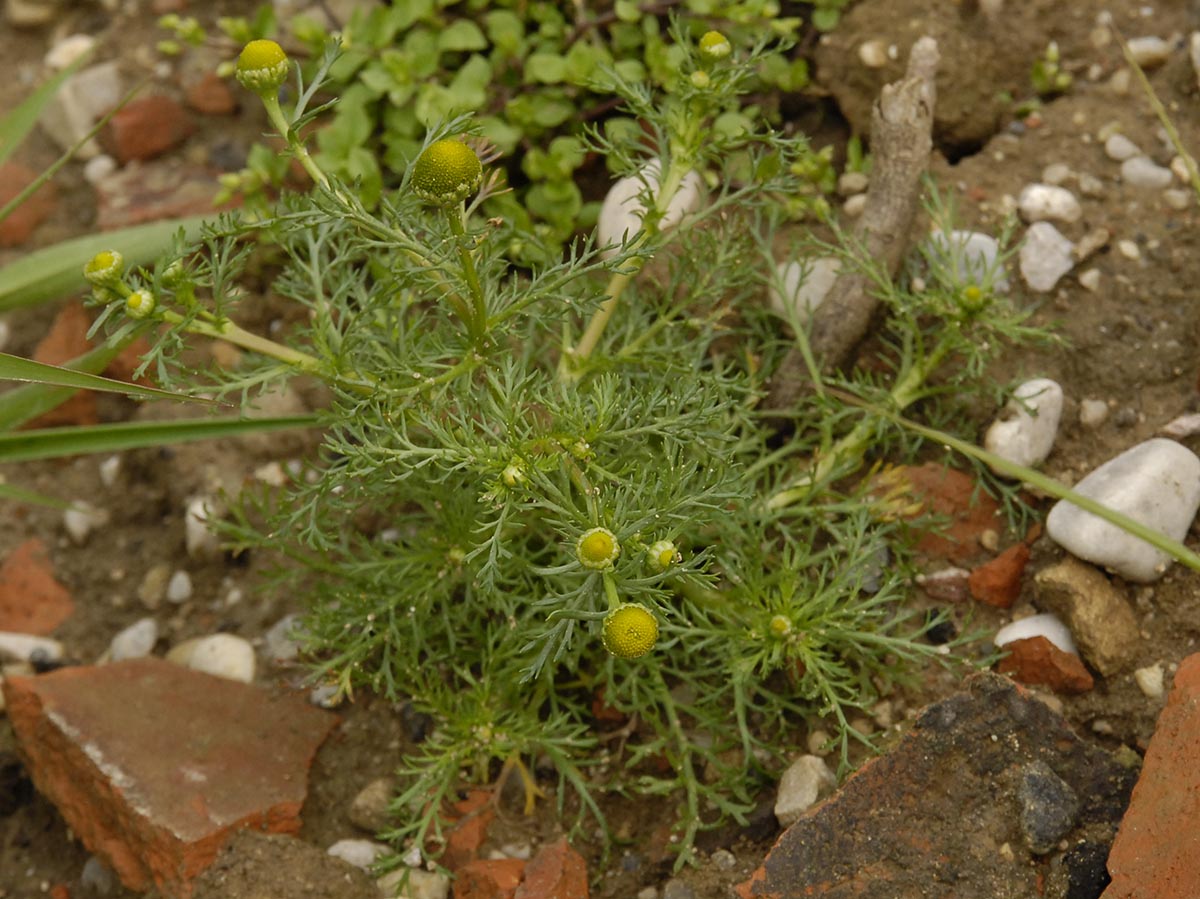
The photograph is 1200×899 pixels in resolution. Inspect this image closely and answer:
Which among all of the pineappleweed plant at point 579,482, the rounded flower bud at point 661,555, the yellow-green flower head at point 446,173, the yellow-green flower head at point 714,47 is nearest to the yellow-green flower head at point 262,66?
the pineappleweed plant at point 579,482

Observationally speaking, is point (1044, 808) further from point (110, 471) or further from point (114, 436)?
point (110, 471)

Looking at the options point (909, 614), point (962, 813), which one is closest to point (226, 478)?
point (909, 614)

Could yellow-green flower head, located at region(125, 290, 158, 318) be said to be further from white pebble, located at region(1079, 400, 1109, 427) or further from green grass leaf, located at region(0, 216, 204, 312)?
white pebble, located at region(1079, 400, 1109, 427)

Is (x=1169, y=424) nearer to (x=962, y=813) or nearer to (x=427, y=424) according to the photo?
(x=962, y=813)

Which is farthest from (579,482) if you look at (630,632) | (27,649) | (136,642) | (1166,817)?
(27,649)

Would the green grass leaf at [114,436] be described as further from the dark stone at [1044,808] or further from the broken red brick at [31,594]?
the dark stone at [1044,808]

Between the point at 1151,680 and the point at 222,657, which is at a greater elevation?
the point at 222,657
